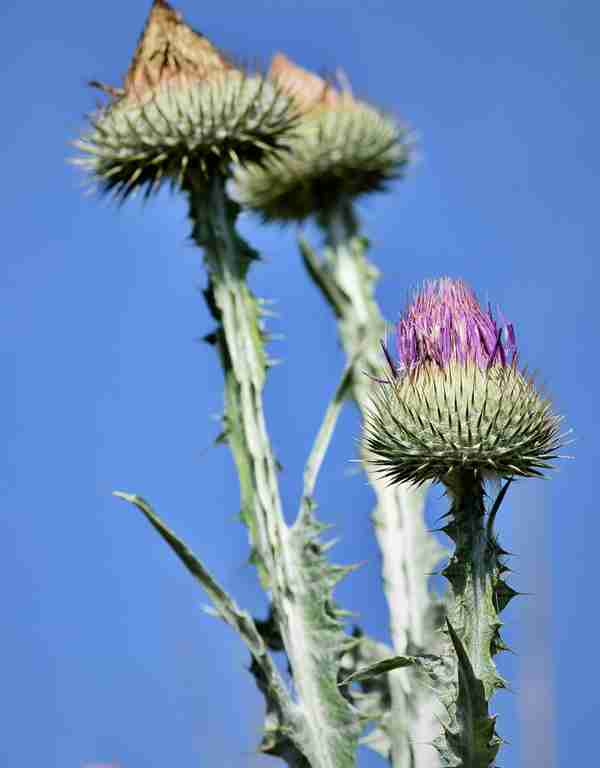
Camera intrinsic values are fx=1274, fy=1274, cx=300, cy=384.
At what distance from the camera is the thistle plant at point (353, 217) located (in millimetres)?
6805

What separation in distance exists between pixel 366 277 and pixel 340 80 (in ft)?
4.32

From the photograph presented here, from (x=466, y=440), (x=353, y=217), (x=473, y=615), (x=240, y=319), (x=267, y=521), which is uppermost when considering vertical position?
(x=353, y=217)

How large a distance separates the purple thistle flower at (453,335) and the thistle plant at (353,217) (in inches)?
104

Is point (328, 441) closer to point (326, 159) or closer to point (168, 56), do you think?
point (168, 56)

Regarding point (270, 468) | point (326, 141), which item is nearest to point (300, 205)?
point (326, 141)

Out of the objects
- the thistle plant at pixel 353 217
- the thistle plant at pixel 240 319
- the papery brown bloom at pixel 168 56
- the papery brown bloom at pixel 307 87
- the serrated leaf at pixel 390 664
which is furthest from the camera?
the papery brown bloom at pixel 307 87

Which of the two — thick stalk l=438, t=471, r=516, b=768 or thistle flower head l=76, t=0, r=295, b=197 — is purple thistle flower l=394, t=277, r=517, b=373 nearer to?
thick stalk l=438, t=471, r=516, b=768

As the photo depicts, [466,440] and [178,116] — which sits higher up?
[178,116]

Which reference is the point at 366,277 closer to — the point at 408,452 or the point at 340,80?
the point at 340,80

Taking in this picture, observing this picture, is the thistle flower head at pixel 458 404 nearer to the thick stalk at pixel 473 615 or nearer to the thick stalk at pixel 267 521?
the thick stalk at pixel 473 615

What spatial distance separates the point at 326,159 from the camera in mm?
8227

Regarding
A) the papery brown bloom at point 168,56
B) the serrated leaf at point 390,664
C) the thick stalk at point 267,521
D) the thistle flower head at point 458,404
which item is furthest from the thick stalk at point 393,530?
the papery brown bloom at point 168,56

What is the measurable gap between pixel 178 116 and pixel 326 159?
2.24 meters

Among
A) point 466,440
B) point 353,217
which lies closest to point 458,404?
point 466,440
